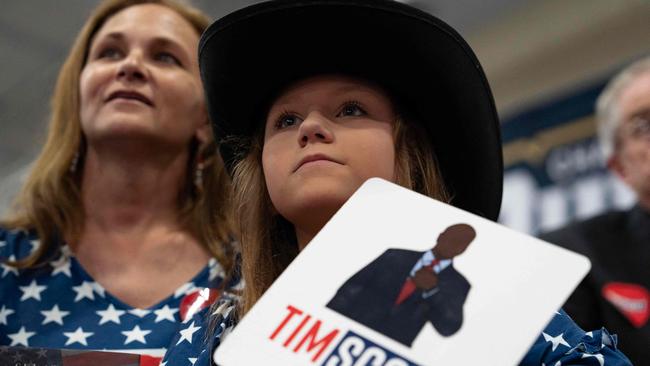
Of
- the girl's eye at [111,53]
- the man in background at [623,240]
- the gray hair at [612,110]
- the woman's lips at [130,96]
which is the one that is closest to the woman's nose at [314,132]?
the woman's lips at [130,96]

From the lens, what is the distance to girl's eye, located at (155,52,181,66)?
1285mm

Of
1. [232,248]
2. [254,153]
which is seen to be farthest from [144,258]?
[254,153]

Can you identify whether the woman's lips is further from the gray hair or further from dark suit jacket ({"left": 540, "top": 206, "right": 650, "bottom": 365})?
the gray hair

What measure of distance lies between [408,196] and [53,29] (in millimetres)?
2844

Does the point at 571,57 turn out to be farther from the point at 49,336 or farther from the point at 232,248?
the point at 49,336

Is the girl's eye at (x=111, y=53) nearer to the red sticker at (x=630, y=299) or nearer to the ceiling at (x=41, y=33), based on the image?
the red sticker at (x=630, y=299)

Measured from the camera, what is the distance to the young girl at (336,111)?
31.9 inches

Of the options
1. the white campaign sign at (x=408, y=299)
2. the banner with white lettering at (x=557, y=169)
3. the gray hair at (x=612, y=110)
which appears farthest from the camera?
the banner with white lettering at (x=557, y=169)

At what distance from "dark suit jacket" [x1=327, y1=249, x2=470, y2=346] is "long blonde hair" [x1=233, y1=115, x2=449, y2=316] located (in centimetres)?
26

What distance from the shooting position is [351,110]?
2.81 feet

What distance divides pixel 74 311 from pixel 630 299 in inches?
43.0

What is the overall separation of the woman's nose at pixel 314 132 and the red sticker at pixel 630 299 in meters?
0.96

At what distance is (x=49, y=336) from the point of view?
103 cm

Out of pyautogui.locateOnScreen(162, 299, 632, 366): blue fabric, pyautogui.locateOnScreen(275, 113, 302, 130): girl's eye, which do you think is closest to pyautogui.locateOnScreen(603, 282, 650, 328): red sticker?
pyautogui.locateOnScreen(162, 299, 632, 366): blue fabric
